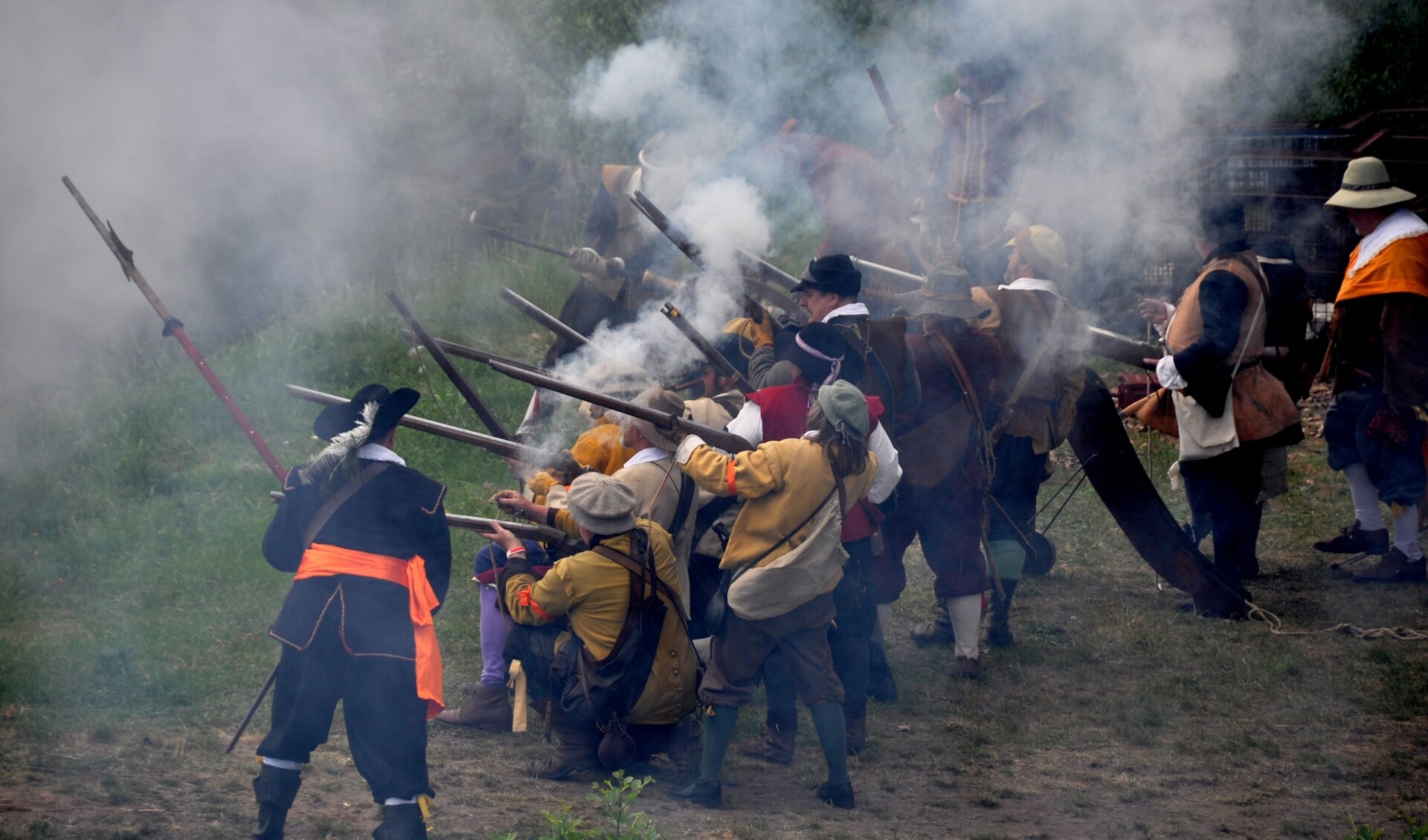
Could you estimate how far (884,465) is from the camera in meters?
5.18

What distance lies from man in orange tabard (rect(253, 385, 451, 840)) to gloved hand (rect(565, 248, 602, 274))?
3.04 m

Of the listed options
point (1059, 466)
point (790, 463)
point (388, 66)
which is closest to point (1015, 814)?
point (790, 463)

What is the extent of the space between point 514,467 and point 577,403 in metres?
0.95

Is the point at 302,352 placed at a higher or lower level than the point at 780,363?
higher

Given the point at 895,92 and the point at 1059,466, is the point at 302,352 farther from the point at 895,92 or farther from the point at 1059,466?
the point at 1059,466

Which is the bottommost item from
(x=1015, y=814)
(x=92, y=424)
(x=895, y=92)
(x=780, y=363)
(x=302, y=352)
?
(x=1015, y=814)

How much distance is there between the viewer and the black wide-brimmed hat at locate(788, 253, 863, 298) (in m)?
5.49

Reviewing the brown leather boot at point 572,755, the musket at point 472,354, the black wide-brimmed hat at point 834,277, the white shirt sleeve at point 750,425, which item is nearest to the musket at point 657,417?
the white shirt sleeve at point 750,425

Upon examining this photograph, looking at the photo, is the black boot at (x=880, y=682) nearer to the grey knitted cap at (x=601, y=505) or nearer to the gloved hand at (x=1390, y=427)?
the grey knitted cap at (x=601, y=505)

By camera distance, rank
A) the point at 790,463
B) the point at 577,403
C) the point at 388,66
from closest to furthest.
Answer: the point at 790,463
the point at 577,403
the point at 388,66

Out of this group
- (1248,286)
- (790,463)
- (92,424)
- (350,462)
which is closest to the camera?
(350,462)

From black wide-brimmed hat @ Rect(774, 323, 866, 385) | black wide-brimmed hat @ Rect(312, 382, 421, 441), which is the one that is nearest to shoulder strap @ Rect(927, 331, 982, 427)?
black wide-brimmed hat @ Rect(774, 323, 866, 385)

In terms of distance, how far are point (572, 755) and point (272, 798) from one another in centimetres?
125

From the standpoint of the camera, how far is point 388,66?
1183cm
